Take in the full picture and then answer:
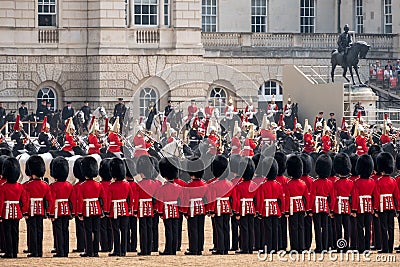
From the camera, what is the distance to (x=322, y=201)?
23625 millimetres

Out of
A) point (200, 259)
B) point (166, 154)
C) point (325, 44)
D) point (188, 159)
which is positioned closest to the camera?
point (200, 259)

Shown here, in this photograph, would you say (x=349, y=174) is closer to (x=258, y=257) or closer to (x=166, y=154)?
(x=258, y=257)

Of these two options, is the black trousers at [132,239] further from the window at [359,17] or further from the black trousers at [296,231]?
the window at [359,17]

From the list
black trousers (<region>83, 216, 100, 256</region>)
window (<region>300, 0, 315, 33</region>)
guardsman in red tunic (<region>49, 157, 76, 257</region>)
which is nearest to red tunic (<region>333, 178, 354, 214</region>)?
black trousers (<region>83, 216, 100, 256</region>)

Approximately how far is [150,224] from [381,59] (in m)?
28.3

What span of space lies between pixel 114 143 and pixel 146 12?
1530 centimetres

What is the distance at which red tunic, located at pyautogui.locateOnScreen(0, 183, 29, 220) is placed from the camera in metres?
23.0

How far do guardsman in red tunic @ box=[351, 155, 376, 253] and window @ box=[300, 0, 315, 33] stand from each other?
2963cm

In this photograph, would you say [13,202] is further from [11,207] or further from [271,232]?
[271,232]

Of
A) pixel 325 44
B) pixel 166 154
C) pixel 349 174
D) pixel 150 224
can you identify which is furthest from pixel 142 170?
pixel 325 44

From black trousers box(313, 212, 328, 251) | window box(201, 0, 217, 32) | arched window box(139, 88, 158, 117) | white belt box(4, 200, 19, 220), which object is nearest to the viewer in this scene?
white belt box(4, 200, 19, 220)

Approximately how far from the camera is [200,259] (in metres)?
23.0

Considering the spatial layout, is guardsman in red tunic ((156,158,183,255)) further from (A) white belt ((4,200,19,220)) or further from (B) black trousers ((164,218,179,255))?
(A) white belt ((4,200,19,220))

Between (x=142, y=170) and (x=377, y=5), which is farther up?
(x=377, y=5)
